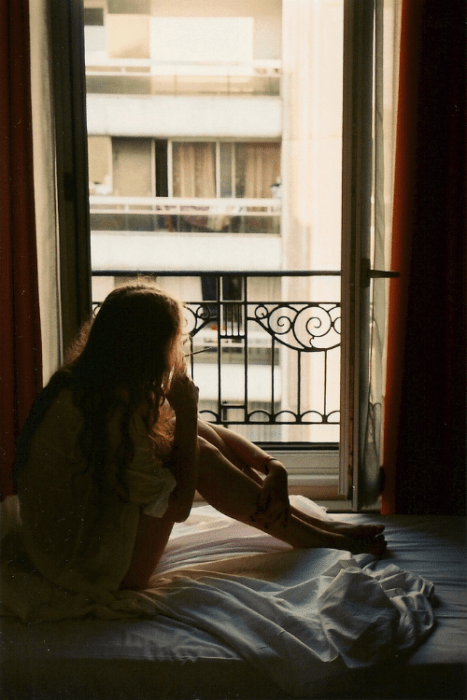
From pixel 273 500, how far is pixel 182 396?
0.34 meters

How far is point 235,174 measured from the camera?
5.90 meters

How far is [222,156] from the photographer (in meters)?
5.92

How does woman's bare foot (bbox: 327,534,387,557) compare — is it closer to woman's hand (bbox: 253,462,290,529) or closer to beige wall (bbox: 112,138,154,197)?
woman's hand (bbox: 253,462,290,529)

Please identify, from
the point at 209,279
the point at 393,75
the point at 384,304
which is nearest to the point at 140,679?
the point at 384,304

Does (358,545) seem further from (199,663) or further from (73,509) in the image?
(73,509)

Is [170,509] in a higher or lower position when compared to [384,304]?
lower

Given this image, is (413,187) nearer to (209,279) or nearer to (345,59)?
(345,59)

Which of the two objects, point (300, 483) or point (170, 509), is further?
point (300, 483)

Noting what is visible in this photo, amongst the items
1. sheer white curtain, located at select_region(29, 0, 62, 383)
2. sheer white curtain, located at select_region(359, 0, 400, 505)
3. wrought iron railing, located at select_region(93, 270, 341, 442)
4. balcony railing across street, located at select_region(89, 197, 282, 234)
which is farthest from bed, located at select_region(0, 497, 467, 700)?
balcony railing across street, located at select_region(89, 197, 282, 234)

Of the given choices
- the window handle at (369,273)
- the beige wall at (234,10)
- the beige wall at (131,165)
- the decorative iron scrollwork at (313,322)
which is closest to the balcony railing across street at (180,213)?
the beige wall at (131,165)

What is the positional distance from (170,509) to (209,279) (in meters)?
3.96

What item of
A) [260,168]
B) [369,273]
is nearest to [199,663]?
[369,273]

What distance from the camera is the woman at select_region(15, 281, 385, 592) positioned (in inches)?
49.6

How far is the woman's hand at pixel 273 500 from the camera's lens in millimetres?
1465
